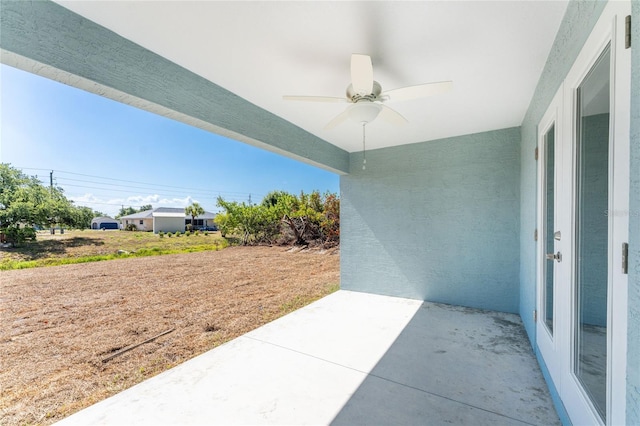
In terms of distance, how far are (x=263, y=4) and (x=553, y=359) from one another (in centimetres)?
278

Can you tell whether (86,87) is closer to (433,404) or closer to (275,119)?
(275,119)

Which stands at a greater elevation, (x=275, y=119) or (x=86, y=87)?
(x=275, y=119)

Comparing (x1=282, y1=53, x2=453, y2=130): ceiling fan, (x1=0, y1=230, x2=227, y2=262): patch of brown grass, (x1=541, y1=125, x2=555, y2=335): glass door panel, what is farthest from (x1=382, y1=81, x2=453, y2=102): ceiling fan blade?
(x1=0, y1=230, x2=227, y2=262): patch of brown grass

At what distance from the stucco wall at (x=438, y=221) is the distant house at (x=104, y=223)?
16.3ft

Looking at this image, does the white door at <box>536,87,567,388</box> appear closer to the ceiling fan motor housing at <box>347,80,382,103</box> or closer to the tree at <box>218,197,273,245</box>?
the ceiling fan motor housing at <box>347,80,382,103</box>

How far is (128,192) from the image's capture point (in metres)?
5.95

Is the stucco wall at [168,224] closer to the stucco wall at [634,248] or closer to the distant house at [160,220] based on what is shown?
the distant house at [160,220]

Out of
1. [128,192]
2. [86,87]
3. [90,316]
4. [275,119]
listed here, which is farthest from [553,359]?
[128,192]

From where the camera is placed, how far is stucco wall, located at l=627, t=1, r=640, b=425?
0.71m

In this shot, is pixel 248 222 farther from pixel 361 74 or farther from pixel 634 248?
pixel 634 248

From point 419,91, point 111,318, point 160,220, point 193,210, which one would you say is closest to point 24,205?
point 111,318

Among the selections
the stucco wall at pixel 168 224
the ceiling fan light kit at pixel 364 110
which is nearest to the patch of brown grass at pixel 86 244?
the stucco wall at pixel 168 224

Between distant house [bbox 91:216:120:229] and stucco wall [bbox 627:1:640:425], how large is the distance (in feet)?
22.2

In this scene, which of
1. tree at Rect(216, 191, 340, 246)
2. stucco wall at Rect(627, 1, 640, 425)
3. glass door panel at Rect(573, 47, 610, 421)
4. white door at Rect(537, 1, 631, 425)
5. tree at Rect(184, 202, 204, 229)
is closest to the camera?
stucco wall at Rect(627, 1, 640, 425)
